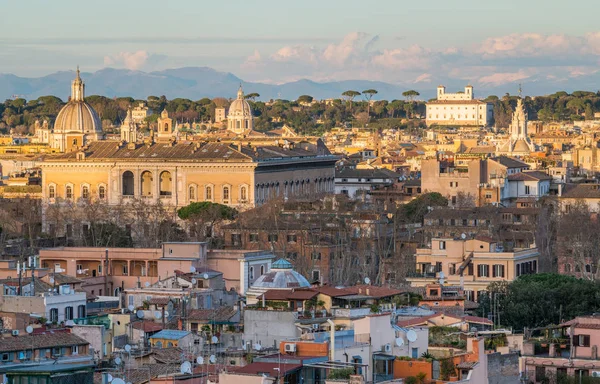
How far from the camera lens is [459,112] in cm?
18950

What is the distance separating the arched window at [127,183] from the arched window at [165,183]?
4.41ft

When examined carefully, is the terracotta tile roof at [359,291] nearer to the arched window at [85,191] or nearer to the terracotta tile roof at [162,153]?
the terracotta tile roof at [162,153]

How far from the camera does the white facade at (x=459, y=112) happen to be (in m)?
186

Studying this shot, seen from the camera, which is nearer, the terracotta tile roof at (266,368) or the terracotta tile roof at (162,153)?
the terracotta tile roof at (266,368)

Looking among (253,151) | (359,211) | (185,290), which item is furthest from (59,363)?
(253,151)

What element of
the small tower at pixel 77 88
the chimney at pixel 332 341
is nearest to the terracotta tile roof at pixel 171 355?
the chimney at pixel 332 341

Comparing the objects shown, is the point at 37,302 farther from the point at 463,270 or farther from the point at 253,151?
the point at 253,151

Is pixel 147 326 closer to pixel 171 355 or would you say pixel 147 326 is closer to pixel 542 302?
pixel 171 355

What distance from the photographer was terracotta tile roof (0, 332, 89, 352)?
2522 cm

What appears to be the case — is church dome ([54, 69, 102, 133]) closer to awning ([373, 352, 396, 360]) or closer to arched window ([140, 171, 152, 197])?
arched window ([140, 171, 152, 197])

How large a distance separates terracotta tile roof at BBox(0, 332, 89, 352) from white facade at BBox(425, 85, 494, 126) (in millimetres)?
158859

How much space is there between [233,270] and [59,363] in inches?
776

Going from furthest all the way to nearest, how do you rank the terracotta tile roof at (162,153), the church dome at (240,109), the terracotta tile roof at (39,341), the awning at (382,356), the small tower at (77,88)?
the church dome at (240,109), the small tower at (77,88), the terracotta tile roof at (162,153), the terracotta tile roof at (39,341), the awning at (382,356)

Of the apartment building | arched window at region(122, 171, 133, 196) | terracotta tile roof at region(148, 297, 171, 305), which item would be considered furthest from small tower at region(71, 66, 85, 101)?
terracotta tile roof at region(148, 297, 171, 305)
